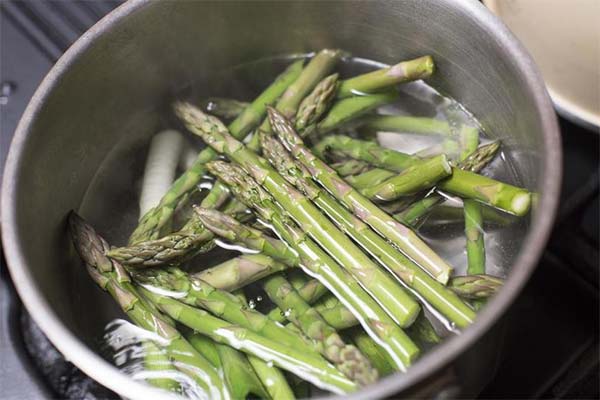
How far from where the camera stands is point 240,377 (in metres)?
0.80

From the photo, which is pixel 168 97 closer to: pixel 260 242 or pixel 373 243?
pixel 260 242

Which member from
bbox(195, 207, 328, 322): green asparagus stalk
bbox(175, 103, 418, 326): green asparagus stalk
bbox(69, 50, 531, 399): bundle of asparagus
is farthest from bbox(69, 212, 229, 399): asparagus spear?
bbox(175, 103, 418, 326): green asparagus stalk

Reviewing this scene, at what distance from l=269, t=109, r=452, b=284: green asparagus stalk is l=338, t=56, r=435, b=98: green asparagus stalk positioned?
0.51 feet

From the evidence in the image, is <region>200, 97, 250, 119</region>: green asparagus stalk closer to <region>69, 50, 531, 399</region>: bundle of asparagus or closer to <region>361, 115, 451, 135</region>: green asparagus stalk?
<region>69, 50, 531, 399</region>: bundle of asparagus

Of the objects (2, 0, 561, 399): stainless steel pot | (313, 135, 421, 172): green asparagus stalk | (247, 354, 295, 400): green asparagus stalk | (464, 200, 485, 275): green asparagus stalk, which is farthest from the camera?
(313, 135, 421, 172): green asparagus stalk

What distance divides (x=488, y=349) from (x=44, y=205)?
1.86 feet

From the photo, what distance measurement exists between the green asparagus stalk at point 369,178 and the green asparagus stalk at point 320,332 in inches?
7.1

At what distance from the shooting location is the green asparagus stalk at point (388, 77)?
39.9 inches

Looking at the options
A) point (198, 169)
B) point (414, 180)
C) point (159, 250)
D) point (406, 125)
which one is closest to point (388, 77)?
point (406, 125)

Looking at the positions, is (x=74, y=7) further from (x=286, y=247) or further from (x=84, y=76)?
(x=286, y=247)

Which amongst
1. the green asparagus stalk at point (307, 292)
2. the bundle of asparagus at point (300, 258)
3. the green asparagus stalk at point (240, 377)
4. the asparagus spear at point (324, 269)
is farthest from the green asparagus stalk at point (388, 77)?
the green asparagus stalk at point (240, 377)

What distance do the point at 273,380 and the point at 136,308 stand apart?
200mm

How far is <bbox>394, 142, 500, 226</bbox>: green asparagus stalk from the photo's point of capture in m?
0.93

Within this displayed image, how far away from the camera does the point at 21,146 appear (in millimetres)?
804
